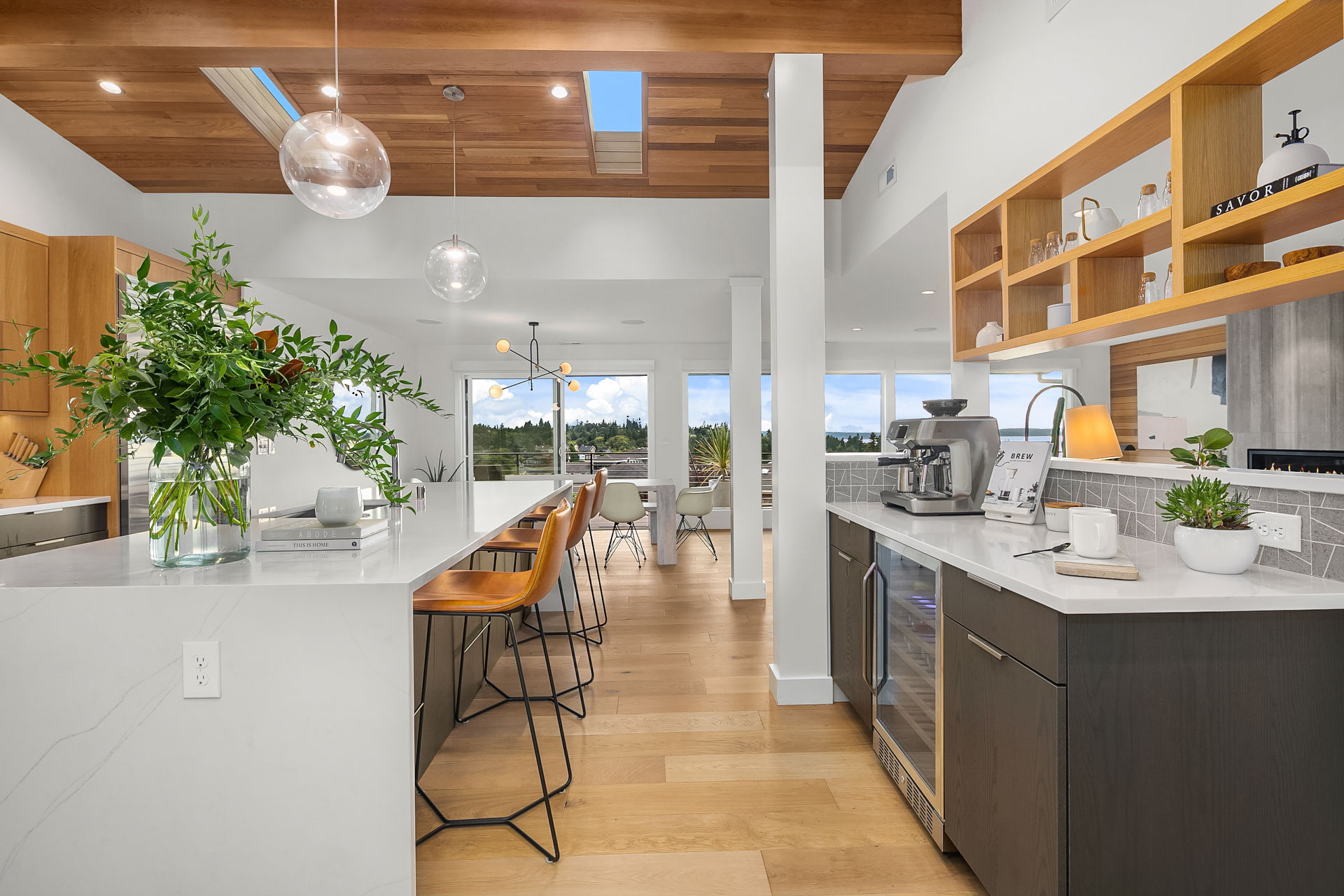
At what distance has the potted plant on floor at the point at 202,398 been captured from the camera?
4.38 feet

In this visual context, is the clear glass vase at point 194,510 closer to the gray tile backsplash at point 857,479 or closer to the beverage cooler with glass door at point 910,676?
the beverage cooler with glass door at point 910,676

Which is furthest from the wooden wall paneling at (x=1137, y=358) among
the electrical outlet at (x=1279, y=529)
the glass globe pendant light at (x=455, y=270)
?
the glass globe pendant light at (x=455, y=270)

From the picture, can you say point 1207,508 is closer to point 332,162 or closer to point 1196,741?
point 1196,741

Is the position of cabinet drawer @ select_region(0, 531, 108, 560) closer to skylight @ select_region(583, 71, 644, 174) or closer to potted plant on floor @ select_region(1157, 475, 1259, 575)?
skylight @ select_region(583, 71, 644, 174)

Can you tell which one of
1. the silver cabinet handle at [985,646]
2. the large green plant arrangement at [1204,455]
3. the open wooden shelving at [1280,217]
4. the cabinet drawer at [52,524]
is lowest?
the silver cabinet handle at [985,646]

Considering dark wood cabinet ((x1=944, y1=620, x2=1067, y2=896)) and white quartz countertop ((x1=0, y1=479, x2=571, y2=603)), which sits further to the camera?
white quartz countertop ((x1=0, y1=479, x2=571, y2=603))

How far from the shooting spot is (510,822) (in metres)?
1.84

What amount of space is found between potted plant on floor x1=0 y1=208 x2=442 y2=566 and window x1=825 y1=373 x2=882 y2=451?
295 inches

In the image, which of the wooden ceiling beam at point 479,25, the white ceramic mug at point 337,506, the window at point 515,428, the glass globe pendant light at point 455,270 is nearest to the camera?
the white ceramic mug at point 337,506

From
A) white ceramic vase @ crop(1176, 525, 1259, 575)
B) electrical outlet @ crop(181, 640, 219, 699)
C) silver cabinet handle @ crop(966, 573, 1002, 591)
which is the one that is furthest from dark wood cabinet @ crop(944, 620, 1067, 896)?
electrical outlet @ crop(181, 640, 219, 699)

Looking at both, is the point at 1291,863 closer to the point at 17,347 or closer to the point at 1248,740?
the point at 1248,740

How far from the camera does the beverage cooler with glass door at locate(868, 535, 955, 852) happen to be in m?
1.70

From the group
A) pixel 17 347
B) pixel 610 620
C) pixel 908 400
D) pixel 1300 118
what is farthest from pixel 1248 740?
pixel 908 400

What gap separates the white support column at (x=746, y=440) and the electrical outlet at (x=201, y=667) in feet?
11.7
